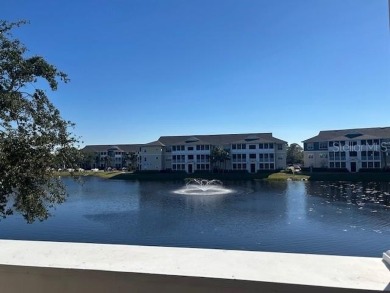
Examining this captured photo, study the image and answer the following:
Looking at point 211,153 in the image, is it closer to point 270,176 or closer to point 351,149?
point 270,176

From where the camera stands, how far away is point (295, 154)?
329 feet

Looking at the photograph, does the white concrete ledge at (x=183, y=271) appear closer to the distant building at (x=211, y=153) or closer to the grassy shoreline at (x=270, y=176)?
the grassy shoreline at (x=270, y=176)

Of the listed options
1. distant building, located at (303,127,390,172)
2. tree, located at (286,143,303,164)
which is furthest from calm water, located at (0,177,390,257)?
tree, located at (286,143,303,164)

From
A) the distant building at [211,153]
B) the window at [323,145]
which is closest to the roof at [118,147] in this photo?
the distant building at [211,153]

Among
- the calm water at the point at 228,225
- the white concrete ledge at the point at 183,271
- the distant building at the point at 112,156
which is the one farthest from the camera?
the distant building at the point at 112,156

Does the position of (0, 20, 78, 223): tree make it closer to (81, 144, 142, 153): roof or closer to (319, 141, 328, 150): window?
(319, 141, 328, 150): window

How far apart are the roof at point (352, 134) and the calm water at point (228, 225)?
44435 millimetres

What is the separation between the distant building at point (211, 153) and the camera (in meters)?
79.1

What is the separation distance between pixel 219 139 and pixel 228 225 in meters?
65.5

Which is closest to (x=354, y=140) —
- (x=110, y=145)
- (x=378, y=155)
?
(x=378, y=155)

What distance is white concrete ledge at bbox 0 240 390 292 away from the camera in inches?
69.8

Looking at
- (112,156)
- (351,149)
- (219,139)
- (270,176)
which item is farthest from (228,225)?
(112,156)

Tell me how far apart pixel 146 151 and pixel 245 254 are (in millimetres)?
87472

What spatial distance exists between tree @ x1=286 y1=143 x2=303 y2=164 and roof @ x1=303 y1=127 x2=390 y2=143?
18202 millimetres
